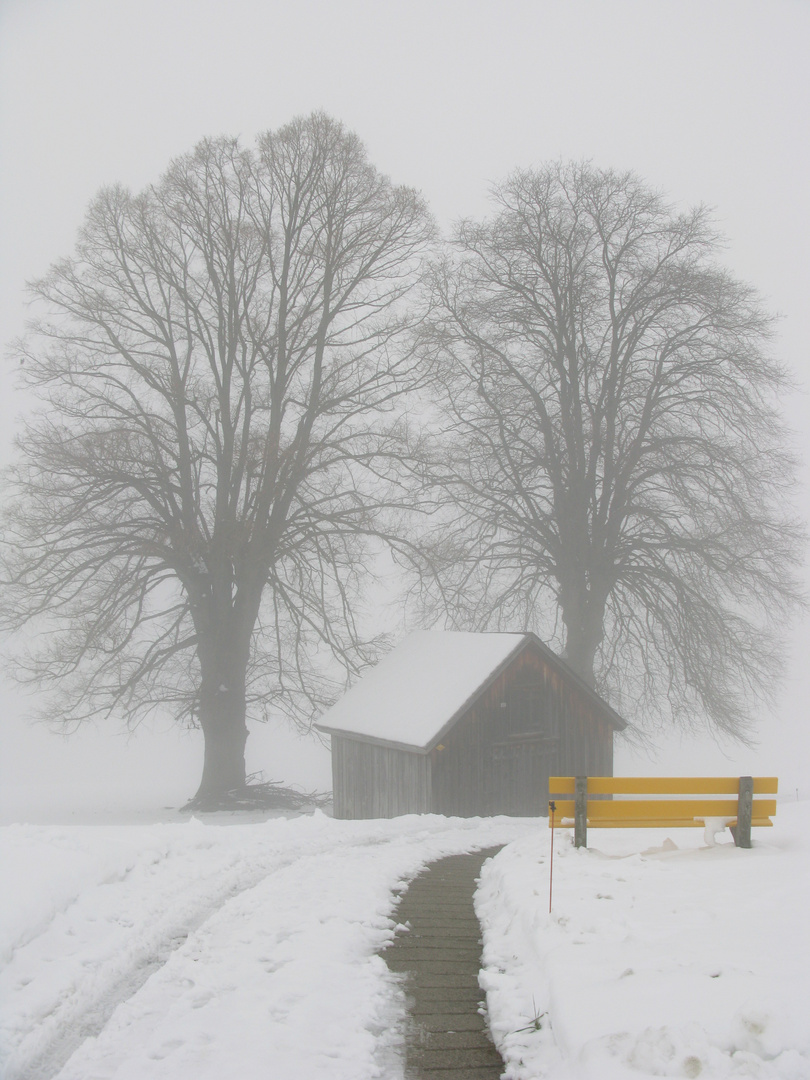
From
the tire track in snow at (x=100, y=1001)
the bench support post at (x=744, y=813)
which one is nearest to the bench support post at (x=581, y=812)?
the bench support post at (x=744, y=813)

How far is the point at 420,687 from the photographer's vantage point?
19.0 m

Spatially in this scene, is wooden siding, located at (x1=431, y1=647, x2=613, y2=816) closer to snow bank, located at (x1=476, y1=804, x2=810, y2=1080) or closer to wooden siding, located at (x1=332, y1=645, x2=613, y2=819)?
wooden siding, located at (x1=332, y1=645, x2=613, y2=819)

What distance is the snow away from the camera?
683 inches

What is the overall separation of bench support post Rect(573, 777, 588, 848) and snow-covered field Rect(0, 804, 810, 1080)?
129 mm

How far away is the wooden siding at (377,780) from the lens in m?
17.3

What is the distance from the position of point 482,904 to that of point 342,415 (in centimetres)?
1690

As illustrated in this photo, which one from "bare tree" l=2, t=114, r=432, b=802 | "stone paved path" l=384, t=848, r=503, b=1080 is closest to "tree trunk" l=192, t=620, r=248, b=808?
"bare tree" l=2, t=114, r=432, b=802

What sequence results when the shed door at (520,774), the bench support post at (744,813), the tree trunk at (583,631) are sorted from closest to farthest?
the bench support post at (744,813)
the shed door at (520,774)
the tree trunk at (583,631)

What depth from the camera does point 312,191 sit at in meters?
22.2

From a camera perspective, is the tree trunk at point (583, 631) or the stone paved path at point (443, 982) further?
the tree trunk at point (583, 631)

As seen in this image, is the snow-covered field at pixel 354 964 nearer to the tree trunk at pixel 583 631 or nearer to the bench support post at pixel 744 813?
the bench support post at pixel 744 813

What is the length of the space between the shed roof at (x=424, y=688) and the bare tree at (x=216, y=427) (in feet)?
4.24

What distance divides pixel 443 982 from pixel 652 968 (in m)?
1.39

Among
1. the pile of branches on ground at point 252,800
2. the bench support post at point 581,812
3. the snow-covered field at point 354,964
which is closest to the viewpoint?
the snow-covered field at point 354,964
